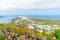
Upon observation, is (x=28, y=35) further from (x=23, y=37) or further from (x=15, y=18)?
(x=15, y=18)

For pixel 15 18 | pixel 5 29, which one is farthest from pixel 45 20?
pixel 5 29

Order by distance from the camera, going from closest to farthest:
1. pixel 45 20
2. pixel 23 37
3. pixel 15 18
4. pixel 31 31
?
pixel 23 37 < pixel 31 31 < pixel 15 18 < pixel 45 20

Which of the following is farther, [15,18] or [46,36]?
[15,18]

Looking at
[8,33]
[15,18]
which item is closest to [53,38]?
[8,33]

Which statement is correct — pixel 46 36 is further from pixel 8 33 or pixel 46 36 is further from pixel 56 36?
pixel 8 33

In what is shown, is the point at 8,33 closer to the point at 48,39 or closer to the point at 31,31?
Result: the point at 31,31

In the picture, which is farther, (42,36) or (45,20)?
(45,20)

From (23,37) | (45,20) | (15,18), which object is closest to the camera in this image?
(23,37)
